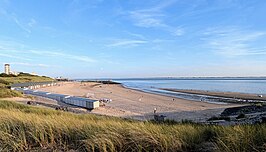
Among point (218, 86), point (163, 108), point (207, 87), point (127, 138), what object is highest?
point (127, 138)

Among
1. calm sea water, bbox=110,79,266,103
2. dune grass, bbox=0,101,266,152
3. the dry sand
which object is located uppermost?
dune grass, bbox=0,101,266,152

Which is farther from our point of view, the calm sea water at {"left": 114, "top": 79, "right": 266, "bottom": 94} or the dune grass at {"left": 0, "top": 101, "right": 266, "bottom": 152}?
the calm sea water at {"left": 114, "top": 79, "right": 266, "bottom": 94}

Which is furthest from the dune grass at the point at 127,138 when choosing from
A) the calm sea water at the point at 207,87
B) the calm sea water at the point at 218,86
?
the calm sea water at the point at 218,86

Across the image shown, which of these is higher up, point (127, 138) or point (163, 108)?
point (127, 138)

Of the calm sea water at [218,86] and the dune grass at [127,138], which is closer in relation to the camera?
the dune grass at [127,138]

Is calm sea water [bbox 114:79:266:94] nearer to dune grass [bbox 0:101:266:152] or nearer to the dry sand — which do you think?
the dry sand

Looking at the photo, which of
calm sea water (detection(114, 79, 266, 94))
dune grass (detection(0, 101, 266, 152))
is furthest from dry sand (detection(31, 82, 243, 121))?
calm sea water (detection(114, 79, 266, 94))

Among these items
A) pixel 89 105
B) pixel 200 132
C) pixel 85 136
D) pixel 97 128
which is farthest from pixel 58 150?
pixel 89 105

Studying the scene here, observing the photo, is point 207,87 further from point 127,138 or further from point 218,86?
point 127,138

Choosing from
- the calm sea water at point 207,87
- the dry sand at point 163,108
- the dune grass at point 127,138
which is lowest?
the dry sand at point 163,108

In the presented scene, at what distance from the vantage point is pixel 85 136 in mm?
5695

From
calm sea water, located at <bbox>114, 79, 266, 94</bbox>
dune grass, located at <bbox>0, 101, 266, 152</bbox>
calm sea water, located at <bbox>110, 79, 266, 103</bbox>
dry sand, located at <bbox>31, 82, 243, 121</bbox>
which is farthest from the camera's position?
calm sea water, located at <bbox>114, 79, 266, 94</bbox>

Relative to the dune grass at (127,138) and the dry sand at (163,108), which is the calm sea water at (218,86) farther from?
the dune grass at (127,138)

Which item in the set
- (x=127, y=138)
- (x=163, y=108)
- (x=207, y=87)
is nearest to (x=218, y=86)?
(x=207, y=87)
